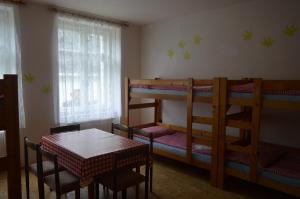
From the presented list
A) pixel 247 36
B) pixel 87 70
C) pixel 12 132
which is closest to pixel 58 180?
pixel 12 132

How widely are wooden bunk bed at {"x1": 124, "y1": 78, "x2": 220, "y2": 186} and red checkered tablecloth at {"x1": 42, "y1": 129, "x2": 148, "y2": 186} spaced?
1.54ft

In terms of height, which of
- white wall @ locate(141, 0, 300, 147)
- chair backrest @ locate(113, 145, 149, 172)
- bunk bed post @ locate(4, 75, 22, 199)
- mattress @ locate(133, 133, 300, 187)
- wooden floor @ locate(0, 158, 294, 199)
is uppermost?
white wall @ locate(141, 0, 300, 147)

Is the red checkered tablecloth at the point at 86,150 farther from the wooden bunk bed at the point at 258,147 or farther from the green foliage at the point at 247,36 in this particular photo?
the green foliage at the point at 247,36

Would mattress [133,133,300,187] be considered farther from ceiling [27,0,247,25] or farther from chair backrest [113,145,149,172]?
ceiling [27,0,247,25]

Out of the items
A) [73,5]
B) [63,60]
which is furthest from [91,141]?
[73,5]

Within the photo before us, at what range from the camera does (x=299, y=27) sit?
2.81m

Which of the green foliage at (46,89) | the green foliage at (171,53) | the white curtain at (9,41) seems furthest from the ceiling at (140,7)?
the green foliage at (46,89)

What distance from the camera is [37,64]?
11.2 feet

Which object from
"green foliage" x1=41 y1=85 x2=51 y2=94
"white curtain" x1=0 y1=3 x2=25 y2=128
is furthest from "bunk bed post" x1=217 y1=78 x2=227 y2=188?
"white curtain" x1=0 y1=3 x2=25 y2=128

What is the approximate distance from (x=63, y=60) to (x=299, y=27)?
126 inches

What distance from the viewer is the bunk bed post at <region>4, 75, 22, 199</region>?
1392 mm

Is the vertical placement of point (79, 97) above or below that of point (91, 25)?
below

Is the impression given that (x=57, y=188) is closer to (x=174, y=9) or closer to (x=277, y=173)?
(x=277, y=173)

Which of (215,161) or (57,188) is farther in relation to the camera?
(215,161)
